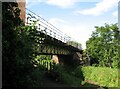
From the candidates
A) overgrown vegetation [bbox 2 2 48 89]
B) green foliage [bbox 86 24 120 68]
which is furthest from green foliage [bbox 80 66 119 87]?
overgrown vegetation [bbox 2 2 48 89]

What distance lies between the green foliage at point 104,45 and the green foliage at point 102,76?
53.3ft

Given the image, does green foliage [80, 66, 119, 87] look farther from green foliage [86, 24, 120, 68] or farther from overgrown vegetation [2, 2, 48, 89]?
overgrown vegetation [2, 2, 48, 89]

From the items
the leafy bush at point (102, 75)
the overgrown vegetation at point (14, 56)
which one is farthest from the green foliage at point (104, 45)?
the overgrown vegetation at point (14, 56)

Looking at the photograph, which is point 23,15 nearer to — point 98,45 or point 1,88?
point 1,88

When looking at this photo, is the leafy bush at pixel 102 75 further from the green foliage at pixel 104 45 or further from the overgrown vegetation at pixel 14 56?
the overgrown vegetation at pixel 14 56

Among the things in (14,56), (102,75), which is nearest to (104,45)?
(102,75)

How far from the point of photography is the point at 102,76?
4616 cm

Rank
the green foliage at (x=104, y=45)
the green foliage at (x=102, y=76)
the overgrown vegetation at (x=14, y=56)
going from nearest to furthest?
the overgrown vegetation at (x=14, y=56), the green foliage at (x=102, y=76), the green foliage at (x=104, y=45)

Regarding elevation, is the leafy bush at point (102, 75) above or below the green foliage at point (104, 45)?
below

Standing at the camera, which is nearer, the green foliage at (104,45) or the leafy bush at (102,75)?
the leafy bush at (102,75)

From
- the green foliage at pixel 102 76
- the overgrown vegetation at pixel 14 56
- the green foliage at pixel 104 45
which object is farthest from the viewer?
the green foliage at pixel 104 45

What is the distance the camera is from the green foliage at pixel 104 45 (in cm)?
6744

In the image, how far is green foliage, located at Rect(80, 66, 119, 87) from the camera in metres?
43.4

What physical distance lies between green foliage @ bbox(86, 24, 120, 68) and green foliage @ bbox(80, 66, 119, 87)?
1624 cm
